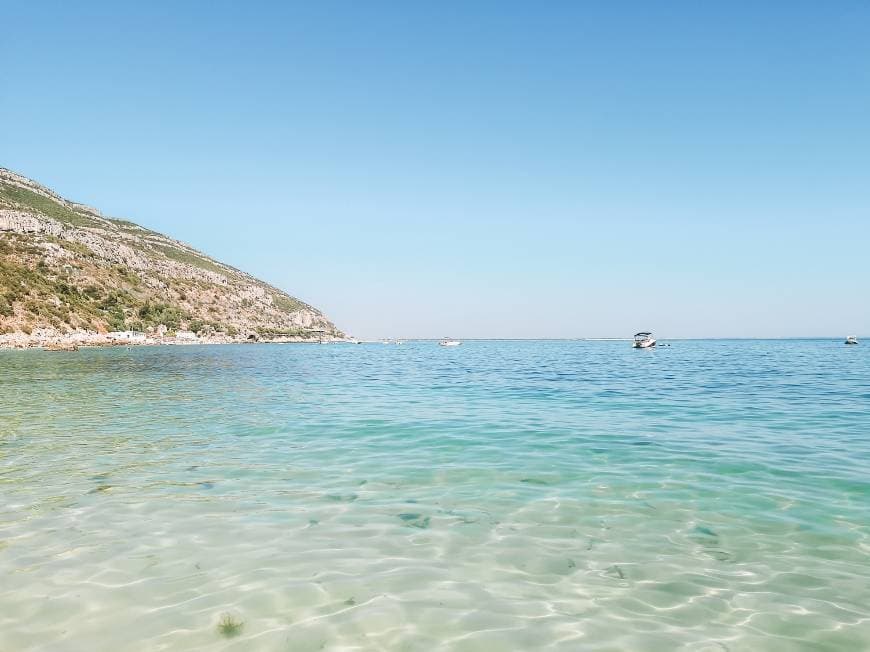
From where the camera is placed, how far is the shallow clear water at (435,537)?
519 cm

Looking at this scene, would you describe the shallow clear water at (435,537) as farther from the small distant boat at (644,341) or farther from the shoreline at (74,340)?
the small distant boat at (644,341)

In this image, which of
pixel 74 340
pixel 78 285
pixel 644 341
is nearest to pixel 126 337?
pixel 74 340

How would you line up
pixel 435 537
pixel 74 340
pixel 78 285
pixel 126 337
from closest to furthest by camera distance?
pixel 435 537 → pixel 74 340 → pixel 126 337 → pixel 78 285

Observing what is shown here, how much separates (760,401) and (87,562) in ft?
82.8

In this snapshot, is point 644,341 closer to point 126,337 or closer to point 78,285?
point 126,337

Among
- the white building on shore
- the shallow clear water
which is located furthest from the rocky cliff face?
the shallow clear water

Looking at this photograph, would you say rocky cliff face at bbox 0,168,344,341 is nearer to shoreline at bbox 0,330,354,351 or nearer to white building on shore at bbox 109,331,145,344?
shoreline at bbox 0,330,354,351

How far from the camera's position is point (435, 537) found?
7617mm

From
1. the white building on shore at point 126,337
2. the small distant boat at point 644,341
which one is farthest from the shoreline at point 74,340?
the small distant boat at point 644,341

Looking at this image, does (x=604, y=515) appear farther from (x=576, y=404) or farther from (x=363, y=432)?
(x=576, y=404)

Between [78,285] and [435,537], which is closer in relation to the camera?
[435,537]

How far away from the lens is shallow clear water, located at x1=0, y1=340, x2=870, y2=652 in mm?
5194

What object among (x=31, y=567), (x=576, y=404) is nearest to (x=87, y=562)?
(x=31, y=567)

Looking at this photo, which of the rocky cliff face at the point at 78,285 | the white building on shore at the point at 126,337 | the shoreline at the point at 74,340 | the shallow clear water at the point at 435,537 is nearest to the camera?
the shallow clear water at the point at 435,537
